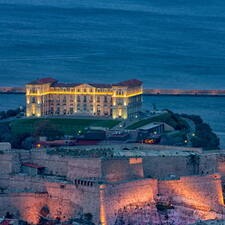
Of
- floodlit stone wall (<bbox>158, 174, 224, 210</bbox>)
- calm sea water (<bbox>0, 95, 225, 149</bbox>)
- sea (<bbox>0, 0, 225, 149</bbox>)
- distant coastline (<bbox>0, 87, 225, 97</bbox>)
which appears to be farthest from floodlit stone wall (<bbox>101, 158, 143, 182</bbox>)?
distant coastline (<bbox>0, 87, 225, 97</bbox>)

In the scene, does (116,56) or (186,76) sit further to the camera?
(116,56)

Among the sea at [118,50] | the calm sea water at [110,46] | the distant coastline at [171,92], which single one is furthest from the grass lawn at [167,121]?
the calm sea water at [110,46]

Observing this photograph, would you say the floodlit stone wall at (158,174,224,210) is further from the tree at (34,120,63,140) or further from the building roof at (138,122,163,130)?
the building roof at (138,122,163,130)

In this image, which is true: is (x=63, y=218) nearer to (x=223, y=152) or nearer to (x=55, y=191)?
(x=55, y=191)

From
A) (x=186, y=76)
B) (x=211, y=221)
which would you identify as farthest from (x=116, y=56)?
(x=211, y=221)

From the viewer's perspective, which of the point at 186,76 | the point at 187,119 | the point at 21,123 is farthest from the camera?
the point at 186,76

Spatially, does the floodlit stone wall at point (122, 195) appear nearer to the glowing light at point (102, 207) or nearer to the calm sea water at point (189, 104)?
the glowing light at point (102, 207)
